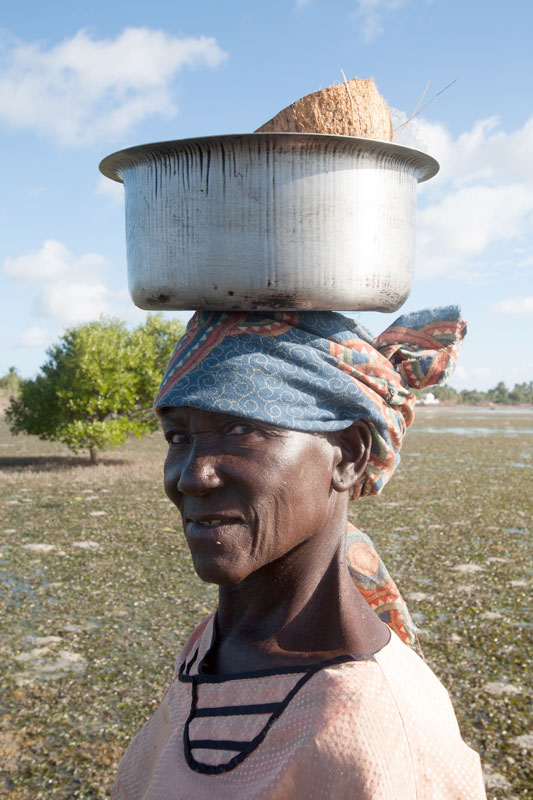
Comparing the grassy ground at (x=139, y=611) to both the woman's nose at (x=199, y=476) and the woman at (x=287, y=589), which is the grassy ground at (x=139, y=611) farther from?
the woman's nose at (x=199, y=476)

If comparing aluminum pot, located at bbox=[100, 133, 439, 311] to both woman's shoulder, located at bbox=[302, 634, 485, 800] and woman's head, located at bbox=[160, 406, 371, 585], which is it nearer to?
woman's head, located at bbox=[160, 406, 371, 585]

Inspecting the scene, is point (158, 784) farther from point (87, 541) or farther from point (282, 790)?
point (87, 541)

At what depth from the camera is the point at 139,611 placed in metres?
8.51

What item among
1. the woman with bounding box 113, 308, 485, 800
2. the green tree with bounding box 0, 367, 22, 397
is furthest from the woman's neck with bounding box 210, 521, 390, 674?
the green tree with bounding box 0, 367, 22, 397

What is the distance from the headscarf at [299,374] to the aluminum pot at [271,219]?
10cm

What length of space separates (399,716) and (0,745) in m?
4.92

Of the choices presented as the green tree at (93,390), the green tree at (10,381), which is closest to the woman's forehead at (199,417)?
the green tree at (93,390)

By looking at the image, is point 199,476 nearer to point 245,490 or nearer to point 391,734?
point 245,490

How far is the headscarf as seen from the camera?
1.79 metres

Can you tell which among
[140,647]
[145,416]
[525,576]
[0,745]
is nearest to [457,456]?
[145,416]

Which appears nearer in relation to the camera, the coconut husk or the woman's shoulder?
the woman's shoulder

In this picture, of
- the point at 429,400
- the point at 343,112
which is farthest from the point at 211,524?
the point at 429,400

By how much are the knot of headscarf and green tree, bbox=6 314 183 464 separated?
19.4 m

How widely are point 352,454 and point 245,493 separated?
39 cm
